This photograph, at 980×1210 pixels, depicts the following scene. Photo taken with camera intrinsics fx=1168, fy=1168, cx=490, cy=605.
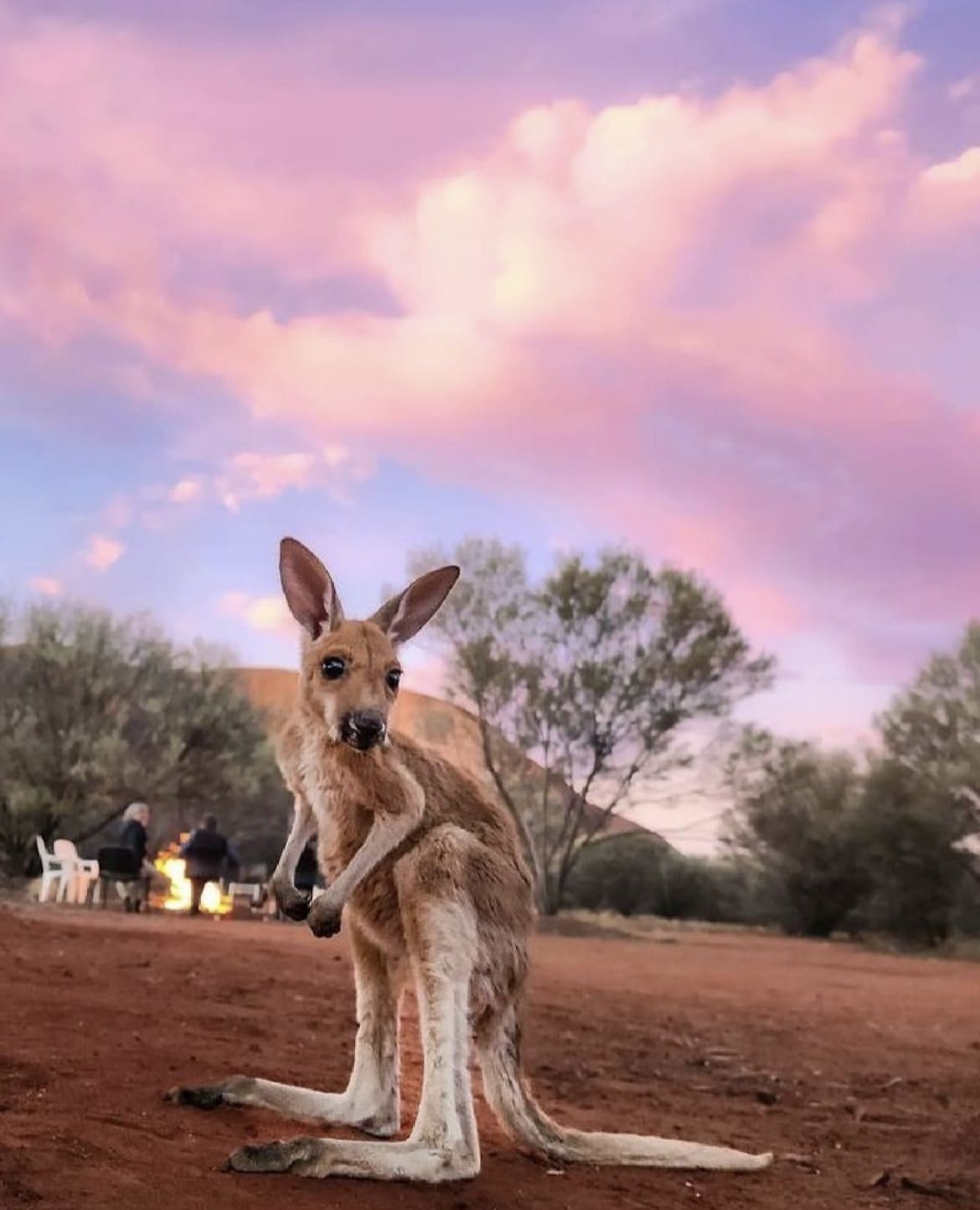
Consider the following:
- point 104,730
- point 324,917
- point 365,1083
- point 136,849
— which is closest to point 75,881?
point 136,849

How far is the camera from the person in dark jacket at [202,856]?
1488 centimetres

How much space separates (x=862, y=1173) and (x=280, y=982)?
4.02 meters

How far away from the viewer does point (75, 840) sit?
21875 mm

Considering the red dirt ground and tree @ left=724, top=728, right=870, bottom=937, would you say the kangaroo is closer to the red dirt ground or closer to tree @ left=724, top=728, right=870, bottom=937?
the red dirt ground

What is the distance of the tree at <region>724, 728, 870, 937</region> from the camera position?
83.7ft

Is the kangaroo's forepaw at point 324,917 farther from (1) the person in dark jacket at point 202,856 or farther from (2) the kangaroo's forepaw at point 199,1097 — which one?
(1) the person in dark jacket at point 202,856

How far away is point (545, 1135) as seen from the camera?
3.60 meters

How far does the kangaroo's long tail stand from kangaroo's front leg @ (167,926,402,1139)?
1.07 ft

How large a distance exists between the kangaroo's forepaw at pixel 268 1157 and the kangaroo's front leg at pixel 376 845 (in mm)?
553

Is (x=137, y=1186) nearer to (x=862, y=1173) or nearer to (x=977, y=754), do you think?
(x=862, y=1173)

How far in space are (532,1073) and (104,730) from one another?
17.7 metres

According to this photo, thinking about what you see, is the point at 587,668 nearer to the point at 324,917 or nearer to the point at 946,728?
the point at 946,728

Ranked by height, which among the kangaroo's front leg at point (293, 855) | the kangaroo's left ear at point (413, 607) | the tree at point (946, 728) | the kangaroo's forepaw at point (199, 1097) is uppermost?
the tree at point (946, 728)

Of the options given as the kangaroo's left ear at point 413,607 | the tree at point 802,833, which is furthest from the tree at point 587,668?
the kangaroo's left ear at point 413,607
